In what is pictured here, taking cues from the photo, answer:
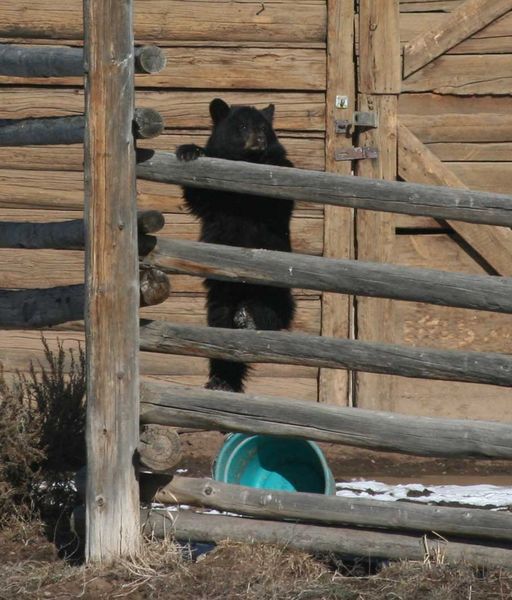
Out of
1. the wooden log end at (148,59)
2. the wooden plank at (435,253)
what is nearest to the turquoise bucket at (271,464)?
the wooden log end at (148,59)

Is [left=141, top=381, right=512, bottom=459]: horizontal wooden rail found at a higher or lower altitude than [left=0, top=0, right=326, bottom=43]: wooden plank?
lower

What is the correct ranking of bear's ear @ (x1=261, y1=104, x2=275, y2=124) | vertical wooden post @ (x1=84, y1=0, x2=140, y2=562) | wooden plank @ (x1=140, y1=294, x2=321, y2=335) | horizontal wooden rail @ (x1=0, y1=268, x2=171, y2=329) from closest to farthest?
vertical wooden post @ (x1=84, y1=0, x2=140, y2=562)
horizontal wooden rail @ (x1=0, y1=268, x2=171, y2=329)
bear's ear @ (x1=261, y1=104, x2=275, y2=124)
wooden plank @ (x1=140, y1=294, x2=321, y2=335)

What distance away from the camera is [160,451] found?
16.6 ft

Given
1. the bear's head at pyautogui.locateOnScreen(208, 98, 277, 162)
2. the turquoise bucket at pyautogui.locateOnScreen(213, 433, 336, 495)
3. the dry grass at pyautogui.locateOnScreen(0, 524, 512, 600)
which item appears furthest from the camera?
the bear's head at pyautogui.locateOnScreen(208, 98, 277, 162)

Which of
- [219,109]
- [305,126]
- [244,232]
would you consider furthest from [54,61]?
[305,126]

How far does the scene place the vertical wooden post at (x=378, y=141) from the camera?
26.1 feet

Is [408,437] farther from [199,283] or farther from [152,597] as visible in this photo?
[199,283]

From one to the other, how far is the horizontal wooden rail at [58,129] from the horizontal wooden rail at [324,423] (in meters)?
1.14

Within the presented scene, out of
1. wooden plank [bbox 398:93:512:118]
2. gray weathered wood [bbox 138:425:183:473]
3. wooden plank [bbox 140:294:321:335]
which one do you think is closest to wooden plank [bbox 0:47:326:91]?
wooden plank [bbox 398:93:512:118]

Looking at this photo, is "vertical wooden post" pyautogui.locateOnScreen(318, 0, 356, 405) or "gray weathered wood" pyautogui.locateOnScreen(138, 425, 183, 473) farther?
"vertical wooden post" pyautogui.locateOnScreen(318, 0, 356, 405)

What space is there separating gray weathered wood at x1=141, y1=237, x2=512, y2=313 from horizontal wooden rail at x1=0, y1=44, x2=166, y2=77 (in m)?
0.78

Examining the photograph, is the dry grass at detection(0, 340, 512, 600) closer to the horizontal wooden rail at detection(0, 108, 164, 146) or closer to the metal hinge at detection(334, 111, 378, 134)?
the horizontal wooden rail at detection(0, 108, 164, 146)

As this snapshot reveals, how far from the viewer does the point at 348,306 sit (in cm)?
816

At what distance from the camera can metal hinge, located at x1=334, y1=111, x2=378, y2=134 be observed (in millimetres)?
7977
